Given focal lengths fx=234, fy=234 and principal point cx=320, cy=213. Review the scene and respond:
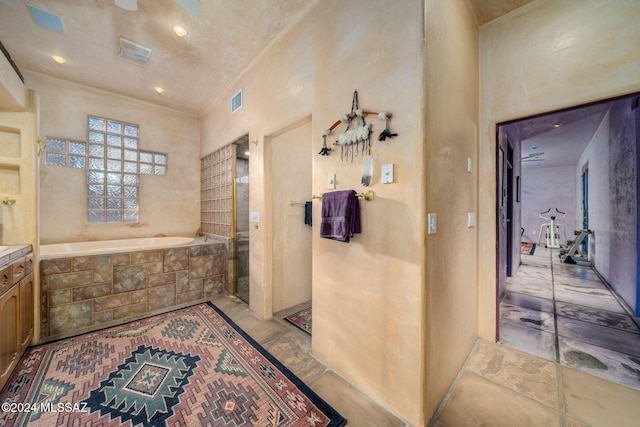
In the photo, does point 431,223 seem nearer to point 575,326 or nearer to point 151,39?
point 575,326

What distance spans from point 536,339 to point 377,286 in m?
1.89

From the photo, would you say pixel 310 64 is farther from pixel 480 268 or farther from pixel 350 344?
pixel 480 268

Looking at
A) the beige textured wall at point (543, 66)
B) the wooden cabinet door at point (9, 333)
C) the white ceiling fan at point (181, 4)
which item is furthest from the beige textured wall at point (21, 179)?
the beige textured wall at point (543, 66)

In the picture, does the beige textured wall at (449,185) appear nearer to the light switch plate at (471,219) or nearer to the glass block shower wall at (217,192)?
the light switch plate at (471,219)

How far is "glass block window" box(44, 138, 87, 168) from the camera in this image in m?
3.08

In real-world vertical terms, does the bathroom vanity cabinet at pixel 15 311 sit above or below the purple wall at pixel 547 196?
below

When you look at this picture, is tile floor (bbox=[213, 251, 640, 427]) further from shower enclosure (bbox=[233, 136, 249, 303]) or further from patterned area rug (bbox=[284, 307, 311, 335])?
shower enclosure (bbox=[233, 136, 249, 303])

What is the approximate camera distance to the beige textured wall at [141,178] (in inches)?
121

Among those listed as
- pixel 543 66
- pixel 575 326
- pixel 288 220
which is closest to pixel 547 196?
pixel 575 326

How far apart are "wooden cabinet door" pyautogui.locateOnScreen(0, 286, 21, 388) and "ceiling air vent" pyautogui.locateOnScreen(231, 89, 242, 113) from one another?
2.58m

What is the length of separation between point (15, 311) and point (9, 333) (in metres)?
0.17

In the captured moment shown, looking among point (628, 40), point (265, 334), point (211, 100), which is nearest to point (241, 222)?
point (265, 334)

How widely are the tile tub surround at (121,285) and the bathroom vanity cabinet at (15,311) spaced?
0.18 m

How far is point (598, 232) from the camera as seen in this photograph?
14.4 ft
